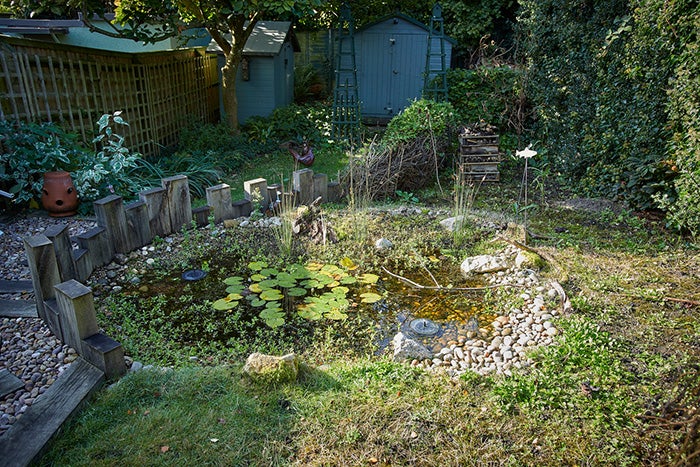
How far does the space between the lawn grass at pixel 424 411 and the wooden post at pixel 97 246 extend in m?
1.71

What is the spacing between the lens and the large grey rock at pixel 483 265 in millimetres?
4324

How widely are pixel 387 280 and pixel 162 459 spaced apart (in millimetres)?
2412

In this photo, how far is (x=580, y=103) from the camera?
648 centimetres

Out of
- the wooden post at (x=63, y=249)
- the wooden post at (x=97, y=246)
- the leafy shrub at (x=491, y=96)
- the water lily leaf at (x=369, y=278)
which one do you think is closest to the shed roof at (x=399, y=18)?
the leafy shrub at (x=491, y=96)

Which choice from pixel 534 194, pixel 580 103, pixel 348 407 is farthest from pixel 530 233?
pixel 348 407

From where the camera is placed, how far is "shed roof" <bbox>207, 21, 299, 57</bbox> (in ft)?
31.7

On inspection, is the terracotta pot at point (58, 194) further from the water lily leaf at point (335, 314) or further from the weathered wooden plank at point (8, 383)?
the water lily leaf at point (335, 314)

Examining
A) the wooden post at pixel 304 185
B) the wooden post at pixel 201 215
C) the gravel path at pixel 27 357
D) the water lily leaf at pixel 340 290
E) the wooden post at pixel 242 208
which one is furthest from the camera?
the wooden post at pixel 304 185

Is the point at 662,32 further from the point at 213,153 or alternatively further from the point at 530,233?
the point at 213,153

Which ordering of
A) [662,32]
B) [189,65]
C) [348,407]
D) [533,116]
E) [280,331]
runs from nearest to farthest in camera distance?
[348,407]
[280,331]
[662,32]
[533,116]
[189,65]

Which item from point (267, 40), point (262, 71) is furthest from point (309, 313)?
point (267, 40)

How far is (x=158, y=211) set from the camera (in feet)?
15.8

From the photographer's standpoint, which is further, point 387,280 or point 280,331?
point 387,280

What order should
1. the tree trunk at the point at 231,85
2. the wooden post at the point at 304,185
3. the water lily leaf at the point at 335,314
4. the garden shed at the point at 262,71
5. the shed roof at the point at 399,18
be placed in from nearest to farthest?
1. the water lily leaf at the point at 335,314
2. the wooden post at the point at 304,185
3. the tree trunk at the point at 231,85
4. the garden shed at the point at 262,71
5. the shed roof at the point at 399,18
